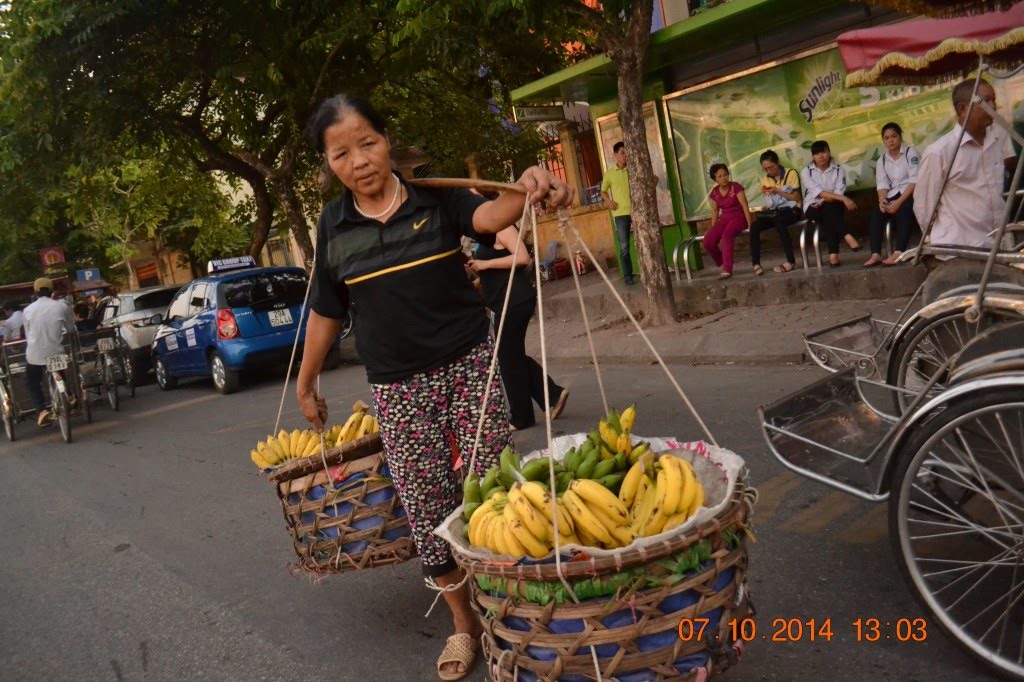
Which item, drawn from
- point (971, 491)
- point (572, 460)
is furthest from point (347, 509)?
point (971, 491)

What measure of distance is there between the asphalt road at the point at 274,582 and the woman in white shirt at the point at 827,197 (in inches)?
132

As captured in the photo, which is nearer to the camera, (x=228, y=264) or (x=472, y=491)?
(x=472, y=491)

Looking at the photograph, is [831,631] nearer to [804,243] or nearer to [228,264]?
[804,243]

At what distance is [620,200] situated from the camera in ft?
43.1

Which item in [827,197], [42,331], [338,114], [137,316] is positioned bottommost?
[827,197]

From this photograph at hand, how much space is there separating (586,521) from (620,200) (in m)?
11.2

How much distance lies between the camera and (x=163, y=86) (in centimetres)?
1555

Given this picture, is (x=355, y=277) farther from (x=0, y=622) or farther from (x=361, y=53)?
(x=361, y=53)

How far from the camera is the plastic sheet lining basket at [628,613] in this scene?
2145 millimetres

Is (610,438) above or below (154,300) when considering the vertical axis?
below

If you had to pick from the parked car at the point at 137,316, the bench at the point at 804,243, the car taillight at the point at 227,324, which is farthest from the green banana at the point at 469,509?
the parked car at the point at 137,316

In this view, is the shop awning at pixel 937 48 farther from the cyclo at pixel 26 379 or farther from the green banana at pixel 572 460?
the cyclo at pixel 26 379

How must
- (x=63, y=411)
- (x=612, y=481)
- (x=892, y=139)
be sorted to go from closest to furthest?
(x=612, y=481) → (x=892, y=139) → (x=63, y=411)

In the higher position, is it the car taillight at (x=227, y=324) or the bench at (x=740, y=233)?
the car taillight at (x=227, y=324)
